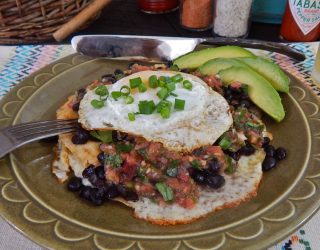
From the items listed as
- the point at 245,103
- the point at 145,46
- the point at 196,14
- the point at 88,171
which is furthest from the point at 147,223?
the point at 196,14

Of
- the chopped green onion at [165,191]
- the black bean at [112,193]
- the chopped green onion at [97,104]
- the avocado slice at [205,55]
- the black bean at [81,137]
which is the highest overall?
the chopped green onion at [97,104]

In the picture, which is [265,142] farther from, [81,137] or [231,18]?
[231,18]

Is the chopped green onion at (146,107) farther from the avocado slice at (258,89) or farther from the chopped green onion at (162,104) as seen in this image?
the avocado slice at (258,89)

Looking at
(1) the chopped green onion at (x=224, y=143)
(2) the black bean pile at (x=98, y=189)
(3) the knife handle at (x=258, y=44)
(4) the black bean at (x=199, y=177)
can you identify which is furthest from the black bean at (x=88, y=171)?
(3) the knife handle at (x=258, y=44)

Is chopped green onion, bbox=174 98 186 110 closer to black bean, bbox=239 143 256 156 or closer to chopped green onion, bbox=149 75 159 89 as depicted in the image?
chopped green onion, bbox=149 75 159 89

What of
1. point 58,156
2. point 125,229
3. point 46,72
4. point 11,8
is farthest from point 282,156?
point 11,8

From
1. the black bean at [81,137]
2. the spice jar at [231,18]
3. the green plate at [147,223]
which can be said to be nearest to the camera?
the green plate at [147,223]
